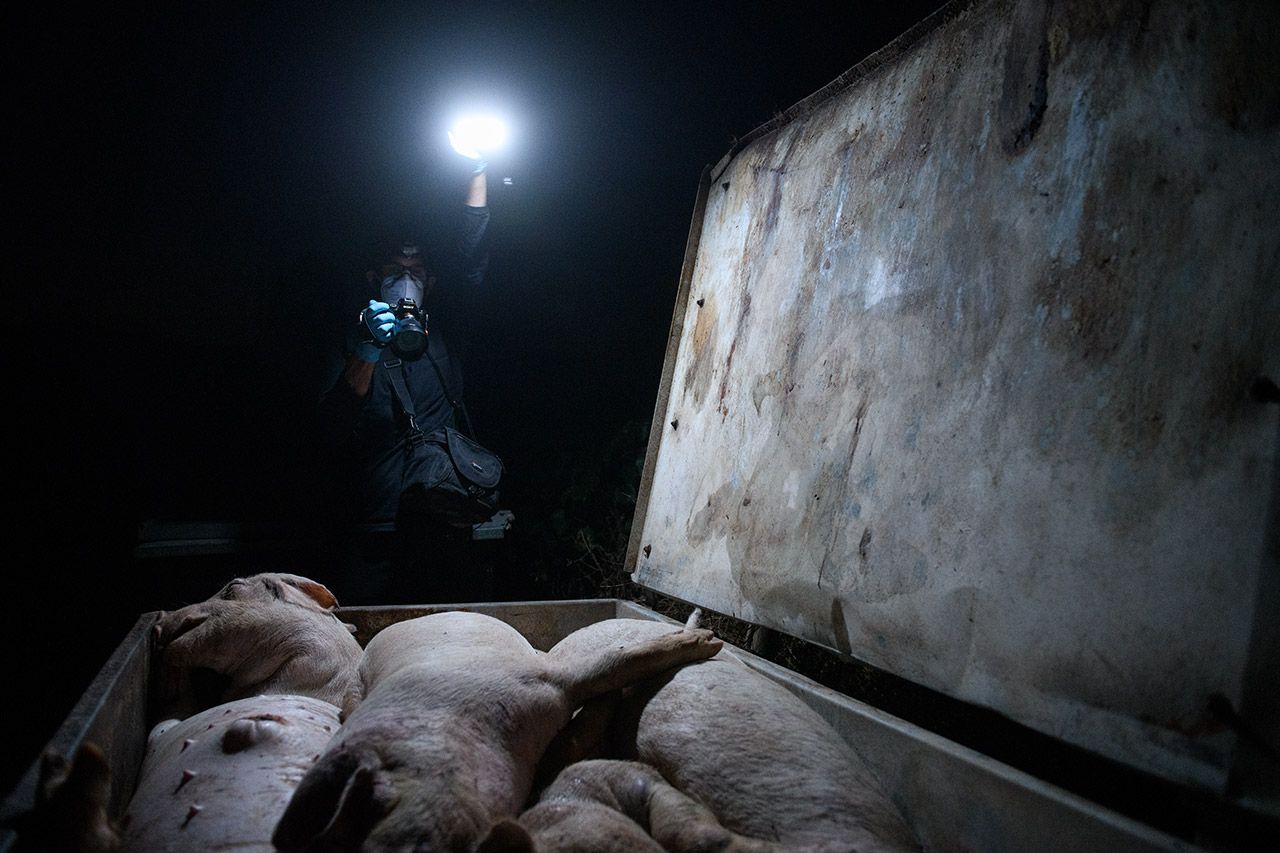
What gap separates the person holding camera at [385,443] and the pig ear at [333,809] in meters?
2.59

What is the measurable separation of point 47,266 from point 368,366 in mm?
3422

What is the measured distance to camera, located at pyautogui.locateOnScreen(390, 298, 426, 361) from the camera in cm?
313

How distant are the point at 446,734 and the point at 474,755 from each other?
80 millimetres

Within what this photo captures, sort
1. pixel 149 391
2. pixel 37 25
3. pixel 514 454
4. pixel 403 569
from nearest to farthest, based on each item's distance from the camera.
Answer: pixel 403 569 < pixel 37 25 < pixel 149 391 < pixel 514 454

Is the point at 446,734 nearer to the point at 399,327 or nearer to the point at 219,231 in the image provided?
the point at 399,327

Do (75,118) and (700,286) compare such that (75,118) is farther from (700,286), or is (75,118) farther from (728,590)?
(728,590)

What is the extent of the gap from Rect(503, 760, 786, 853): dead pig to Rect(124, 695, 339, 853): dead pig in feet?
1.97

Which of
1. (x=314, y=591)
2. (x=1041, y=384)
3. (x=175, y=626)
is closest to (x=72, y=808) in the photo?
(x=175, y=626)

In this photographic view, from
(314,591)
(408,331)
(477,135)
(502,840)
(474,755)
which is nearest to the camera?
(502,840)

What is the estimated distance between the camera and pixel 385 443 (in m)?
3.89

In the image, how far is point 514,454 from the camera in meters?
7.05

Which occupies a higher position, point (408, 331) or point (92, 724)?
point (408, 331)

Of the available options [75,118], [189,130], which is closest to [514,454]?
[189,130]

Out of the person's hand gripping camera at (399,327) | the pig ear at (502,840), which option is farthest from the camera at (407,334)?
the pig ear at (502,840)
